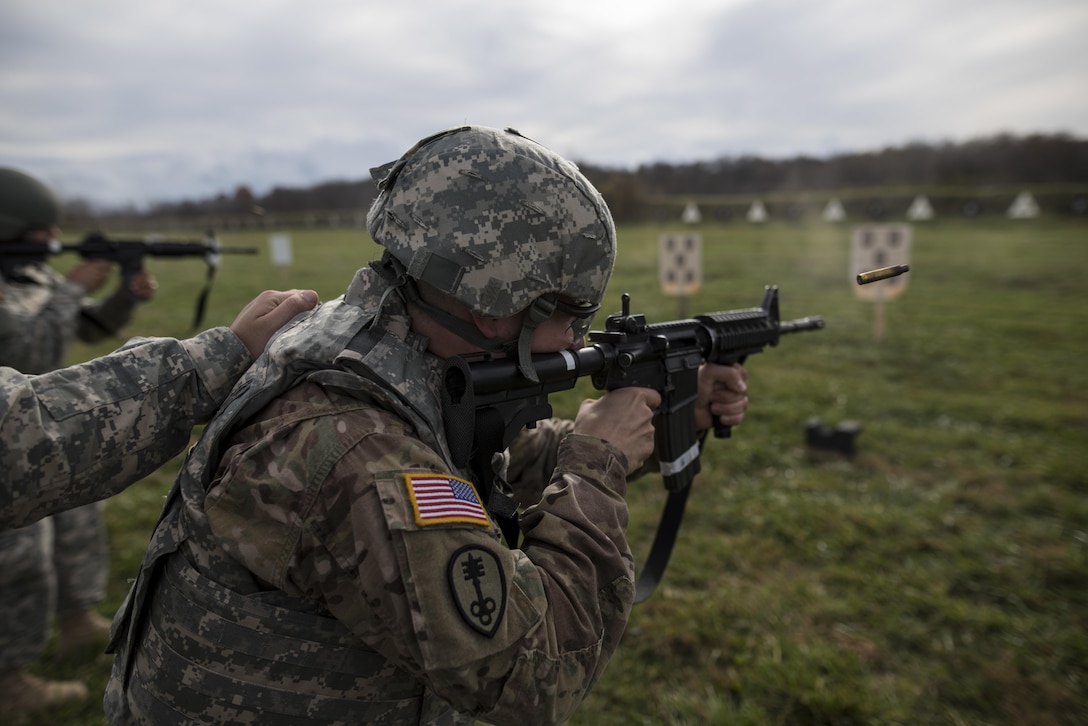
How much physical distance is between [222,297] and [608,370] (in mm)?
14267

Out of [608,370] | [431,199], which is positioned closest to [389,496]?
[431,199]

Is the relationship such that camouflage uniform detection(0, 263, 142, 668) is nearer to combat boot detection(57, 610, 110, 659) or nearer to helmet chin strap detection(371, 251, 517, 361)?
combat boot detection(57, 610, 110, 659)

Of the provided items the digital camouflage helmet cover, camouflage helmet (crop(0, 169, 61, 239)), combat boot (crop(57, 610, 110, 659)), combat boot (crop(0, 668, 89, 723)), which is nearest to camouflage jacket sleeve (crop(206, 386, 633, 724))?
the digital camouflage helmet cover

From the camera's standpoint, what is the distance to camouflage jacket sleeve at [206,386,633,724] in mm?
1360

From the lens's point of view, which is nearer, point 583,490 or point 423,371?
point 423,371

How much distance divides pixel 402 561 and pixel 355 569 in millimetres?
126

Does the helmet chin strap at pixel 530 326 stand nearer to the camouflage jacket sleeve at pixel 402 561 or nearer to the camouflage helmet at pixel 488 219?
the camouflage helmet at pixel 488 219

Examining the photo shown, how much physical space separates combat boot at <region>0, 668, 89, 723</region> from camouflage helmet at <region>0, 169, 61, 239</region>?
274 centimetres

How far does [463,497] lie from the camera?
4.97 feet

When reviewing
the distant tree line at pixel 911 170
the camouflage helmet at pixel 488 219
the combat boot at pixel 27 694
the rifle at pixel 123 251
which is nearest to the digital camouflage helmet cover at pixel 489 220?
the camouflage helmet at pixel 488 219

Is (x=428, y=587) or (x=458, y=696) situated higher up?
(x=428, y=587)

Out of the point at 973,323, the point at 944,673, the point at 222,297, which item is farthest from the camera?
the point at 222,297

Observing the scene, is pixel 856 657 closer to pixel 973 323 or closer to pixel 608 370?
pixel 608 370

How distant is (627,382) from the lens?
7.79 feet
